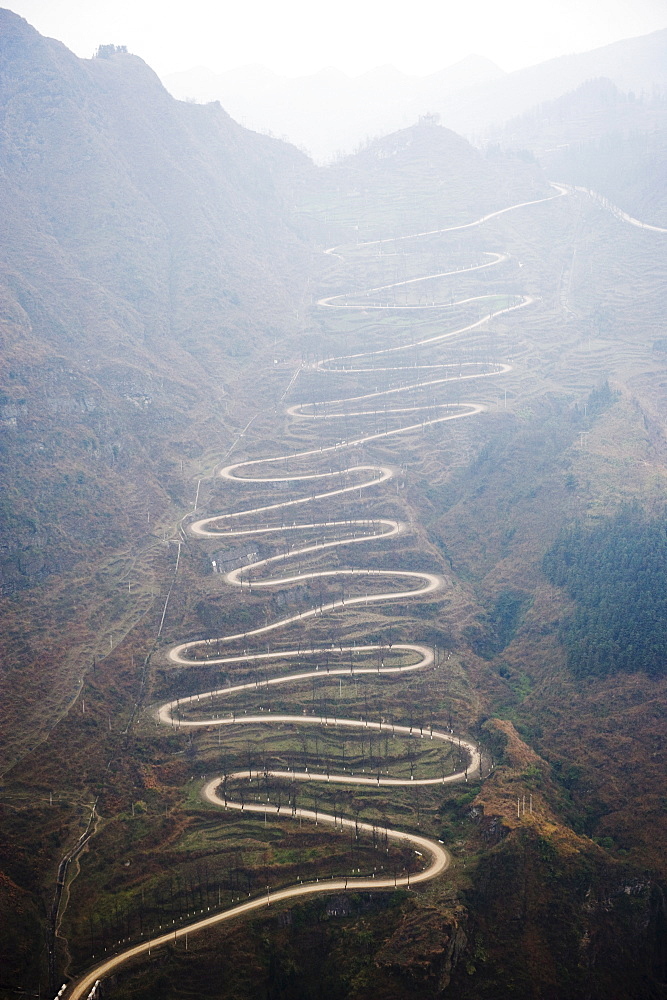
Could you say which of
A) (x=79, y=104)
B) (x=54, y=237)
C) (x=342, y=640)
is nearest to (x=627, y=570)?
(x=342, y=640)

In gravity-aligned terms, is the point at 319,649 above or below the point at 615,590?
below

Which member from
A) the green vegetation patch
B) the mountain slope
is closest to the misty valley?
the green vegetation patch

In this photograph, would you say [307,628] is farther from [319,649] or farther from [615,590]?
[615,590]

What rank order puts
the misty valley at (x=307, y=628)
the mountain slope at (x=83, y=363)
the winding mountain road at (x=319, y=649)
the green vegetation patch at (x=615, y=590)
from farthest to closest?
the mountain slope at (x=83, y=363)
the green vegetation patch at (x=615, y=590)
the winding mountain road at (x=319, y=649)
the misty valley at (x=307, y=628)

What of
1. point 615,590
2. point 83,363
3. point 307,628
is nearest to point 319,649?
point 307,628

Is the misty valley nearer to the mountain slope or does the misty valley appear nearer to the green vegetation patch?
the green vegetation patch

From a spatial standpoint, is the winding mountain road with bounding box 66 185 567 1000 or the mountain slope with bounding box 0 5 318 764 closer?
the winding mountain road with bounding box 66 185 567 1000

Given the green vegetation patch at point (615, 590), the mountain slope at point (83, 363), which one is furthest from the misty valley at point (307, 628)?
the mountain slope at point (83, 363)

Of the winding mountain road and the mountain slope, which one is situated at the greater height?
the mountain slope

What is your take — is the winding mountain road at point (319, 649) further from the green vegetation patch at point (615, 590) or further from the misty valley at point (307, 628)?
the green vegetation patch at point (615, 590)

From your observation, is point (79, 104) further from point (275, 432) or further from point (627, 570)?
point (627, 570)

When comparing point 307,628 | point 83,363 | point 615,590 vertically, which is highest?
point 83,363

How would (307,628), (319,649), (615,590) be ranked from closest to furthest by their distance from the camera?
(319,649), (615,590), (307,628)
